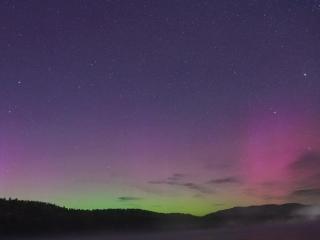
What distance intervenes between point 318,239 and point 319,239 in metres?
0.37

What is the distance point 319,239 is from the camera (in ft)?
418

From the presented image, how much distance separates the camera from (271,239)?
158 metres

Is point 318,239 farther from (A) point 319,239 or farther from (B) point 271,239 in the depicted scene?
(B) point 271,239

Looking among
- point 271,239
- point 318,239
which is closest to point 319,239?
point 318,239

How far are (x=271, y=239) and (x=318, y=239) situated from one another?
32.1 metres

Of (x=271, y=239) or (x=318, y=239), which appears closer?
(x=318, y=239)

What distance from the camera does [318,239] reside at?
12769 centimetres

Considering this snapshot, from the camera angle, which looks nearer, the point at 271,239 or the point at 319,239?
the point at 319,239

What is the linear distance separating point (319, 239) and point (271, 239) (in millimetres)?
32454
